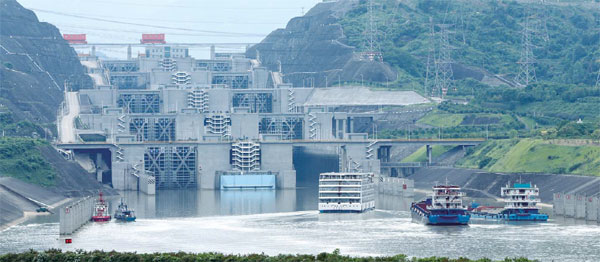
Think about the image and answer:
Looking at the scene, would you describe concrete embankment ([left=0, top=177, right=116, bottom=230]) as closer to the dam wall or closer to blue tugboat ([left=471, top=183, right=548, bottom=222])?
the dam wall

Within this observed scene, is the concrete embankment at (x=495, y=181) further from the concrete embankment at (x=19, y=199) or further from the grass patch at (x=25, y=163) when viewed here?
the concrete embankment at (x=19, y=199)

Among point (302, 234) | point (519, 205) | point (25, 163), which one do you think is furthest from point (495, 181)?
point (25, 163)

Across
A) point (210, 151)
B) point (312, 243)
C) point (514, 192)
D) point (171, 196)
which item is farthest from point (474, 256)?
point (210, 151)

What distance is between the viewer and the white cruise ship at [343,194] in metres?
136

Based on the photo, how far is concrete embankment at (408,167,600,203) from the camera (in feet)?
447

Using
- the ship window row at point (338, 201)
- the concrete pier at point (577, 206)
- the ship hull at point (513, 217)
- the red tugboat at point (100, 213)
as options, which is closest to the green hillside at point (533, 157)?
the concrete pier at point (577, 206)

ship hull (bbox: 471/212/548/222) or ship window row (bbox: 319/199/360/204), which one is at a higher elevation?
ship window row (bbox: 319/199/360/204)

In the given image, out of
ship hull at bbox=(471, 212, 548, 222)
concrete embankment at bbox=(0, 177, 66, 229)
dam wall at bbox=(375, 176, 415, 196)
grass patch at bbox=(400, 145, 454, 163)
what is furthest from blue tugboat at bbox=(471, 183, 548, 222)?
grass patch at bbox=(400, 145, 454, 163)

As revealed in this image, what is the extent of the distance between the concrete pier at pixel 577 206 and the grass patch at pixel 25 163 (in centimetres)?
5397

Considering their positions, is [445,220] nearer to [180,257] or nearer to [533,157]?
[533,157]

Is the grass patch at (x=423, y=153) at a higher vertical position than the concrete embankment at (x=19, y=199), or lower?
higher

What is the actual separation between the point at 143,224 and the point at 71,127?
72636 mm

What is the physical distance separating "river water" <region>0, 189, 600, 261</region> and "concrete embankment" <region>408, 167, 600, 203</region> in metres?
12.3

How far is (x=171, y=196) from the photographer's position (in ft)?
531
